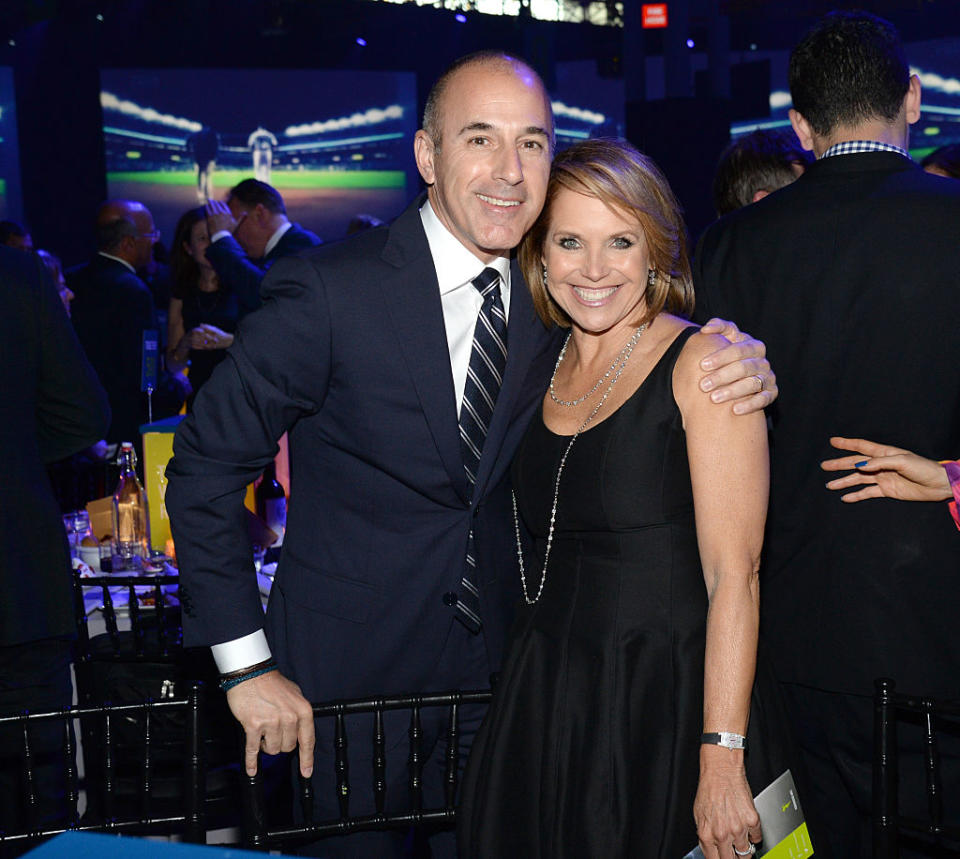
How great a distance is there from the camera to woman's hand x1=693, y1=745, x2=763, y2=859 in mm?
1602

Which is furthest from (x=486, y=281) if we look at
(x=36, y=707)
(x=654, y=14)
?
(x=654, y=14)

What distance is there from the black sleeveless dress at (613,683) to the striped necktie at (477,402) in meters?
0.13

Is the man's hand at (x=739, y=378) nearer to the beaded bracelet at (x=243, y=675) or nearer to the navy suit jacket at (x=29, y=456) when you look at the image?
the beaded bracelet at (x=243, y=675)

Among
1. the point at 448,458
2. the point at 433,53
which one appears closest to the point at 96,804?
the point at 448,458

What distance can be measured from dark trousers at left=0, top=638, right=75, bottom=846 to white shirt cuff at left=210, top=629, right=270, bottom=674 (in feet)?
3.74

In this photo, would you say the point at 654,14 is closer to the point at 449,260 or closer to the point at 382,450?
the point at 449,260

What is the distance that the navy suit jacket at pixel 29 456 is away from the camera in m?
2.64

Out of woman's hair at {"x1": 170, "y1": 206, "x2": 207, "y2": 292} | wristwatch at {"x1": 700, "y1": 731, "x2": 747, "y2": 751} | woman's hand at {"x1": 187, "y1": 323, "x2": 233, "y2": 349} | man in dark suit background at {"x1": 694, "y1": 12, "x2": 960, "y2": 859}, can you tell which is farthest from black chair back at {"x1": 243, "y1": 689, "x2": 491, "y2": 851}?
woman's hair at {"x1": 170, "y1": 206, "x2": 207, "y2": 292}

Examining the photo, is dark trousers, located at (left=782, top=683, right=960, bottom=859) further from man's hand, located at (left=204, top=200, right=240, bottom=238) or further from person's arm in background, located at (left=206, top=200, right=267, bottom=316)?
man's hand, located at (left=204, top=200, right=240, bottom=238)

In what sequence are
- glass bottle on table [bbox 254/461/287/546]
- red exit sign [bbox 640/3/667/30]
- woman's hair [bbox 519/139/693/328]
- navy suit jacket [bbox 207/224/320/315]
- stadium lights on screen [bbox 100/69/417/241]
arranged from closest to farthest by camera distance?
woman's hair [bbox 519/139/693/328], glass bottle on table [bbox 254/461/287/546], navy suit jacket [bbox 207/224/320/315], red exit sign [bbox 640/3/667/30], stadium lights on screen [bbox 100/69/417/241]

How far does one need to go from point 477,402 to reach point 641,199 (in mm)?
429

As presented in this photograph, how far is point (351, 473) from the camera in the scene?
1883 millimetres

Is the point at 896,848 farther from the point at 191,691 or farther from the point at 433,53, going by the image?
the point at 433,53

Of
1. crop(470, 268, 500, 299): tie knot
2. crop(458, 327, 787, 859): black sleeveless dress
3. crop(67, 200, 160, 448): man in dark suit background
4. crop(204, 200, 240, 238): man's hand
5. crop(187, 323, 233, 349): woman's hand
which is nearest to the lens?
crop(458, 327, 787, 859): black sleeveless dress
